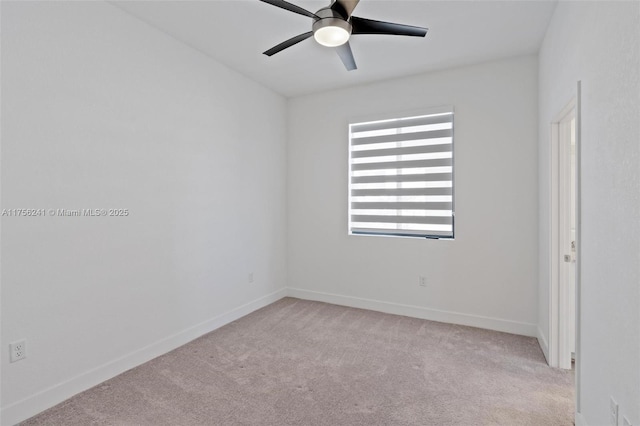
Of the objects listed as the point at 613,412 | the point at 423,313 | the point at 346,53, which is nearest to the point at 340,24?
the point at 346,53

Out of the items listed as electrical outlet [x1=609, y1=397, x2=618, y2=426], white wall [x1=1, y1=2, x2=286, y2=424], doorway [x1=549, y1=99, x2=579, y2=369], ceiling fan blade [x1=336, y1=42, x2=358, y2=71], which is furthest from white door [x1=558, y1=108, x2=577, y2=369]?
white wall [x1=1, y1=2, x2=286, y2=424]

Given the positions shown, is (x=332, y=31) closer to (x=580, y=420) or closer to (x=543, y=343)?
(x=580, y=420)

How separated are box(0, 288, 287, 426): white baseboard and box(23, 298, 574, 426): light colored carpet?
6cm

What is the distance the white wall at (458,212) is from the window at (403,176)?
0.37 feet

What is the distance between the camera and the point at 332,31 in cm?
202

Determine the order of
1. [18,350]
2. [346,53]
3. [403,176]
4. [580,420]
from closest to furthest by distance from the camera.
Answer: [580,420] → [18,350] → [346,53] → [403,176]

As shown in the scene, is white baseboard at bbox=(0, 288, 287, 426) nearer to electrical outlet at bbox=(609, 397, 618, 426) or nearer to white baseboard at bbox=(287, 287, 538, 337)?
white baseboard at bbox=(287, 287, 538, 337)

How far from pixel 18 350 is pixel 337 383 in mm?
2095

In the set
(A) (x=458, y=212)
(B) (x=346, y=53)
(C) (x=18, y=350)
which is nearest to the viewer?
(C) (x=18, y=350)

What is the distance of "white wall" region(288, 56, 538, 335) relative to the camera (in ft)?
10.9

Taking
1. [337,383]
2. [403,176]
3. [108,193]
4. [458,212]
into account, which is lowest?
[337,383]

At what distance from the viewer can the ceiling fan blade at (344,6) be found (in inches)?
73.5

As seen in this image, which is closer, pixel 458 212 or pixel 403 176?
pixel 458 212

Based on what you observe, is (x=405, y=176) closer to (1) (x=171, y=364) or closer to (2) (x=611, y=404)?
(2) (x=611, y=404)
